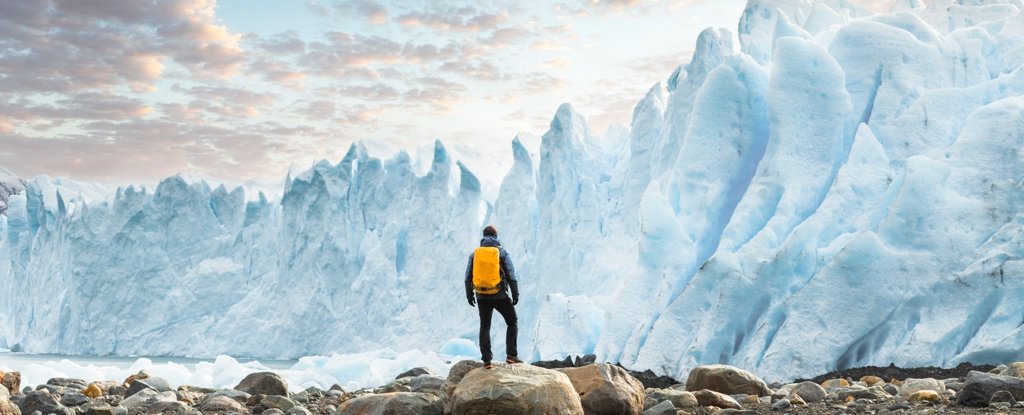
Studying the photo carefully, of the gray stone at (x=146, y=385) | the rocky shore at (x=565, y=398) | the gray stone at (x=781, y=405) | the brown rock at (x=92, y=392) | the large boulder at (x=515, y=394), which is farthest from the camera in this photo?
the brown rock at (x=92, y=392)

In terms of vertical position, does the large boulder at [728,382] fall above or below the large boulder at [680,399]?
below

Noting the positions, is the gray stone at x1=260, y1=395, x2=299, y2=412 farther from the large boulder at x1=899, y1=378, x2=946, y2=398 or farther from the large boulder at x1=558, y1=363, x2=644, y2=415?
the large boulder at x1=899, y1=378, x2=946, y2=398

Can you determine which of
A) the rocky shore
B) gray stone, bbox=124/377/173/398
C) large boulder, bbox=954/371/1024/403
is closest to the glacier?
the rocky shore

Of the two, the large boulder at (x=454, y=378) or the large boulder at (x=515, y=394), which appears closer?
the large boulder at (x=515, y=394)

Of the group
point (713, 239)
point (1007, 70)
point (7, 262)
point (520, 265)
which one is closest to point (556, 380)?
point (713, 239)

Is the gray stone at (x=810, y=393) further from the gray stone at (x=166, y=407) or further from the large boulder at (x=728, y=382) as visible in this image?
the gray stone at (x=166, y=407)

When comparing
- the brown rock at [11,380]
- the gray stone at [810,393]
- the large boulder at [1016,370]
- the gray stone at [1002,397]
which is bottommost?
the large boulder at [1016,370]

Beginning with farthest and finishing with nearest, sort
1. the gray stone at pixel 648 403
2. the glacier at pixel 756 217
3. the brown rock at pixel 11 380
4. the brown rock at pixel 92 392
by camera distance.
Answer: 1. the glacier at pixel 756 217
2. the brown rock at pixel 92 392
3. the brown rock at pixel 11 380
4. the gray stone at pixel 648 403

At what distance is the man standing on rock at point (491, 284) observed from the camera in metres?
6.69

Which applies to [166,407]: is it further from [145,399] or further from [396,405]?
[396,405]

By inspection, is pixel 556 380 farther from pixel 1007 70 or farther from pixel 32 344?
pixel 32 344

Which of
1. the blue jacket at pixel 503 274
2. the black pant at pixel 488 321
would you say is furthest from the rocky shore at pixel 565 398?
the blue jacket at pixel 503 274

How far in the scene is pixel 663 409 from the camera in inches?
276

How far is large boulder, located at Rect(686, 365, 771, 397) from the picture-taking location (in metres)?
8.79
